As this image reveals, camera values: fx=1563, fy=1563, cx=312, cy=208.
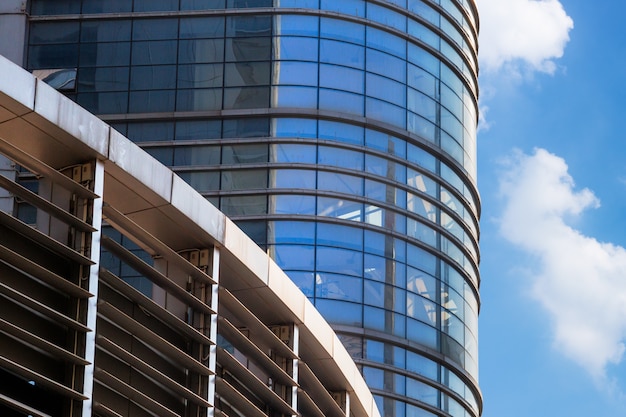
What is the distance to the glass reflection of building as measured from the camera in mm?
64688

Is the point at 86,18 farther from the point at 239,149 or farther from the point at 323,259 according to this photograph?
the point at 323,259

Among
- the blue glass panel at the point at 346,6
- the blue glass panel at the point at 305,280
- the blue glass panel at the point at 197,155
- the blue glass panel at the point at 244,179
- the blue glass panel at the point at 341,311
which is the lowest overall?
the blue glass panel at the point at 341,311

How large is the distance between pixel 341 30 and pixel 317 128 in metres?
4.48

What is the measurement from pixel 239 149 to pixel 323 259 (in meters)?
6.47

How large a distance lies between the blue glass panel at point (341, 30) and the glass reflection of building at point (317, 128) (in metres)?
0.04

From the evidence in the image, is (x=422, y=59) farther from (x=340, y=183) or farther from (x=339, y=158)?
(x=340, y=183)

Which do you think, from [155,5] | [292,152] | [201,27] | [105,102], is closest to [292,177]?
[292,152]

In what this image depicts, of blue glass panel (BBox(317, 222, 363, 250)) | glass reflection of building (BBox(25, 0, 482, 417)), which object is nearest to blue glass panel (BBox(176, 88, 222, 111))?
glass reflection of building (BBox(25, 0, 482, 417))

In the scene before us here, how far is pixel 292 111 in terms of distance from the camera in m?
66.3

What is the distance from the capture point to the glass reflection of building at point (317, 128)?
64.7m

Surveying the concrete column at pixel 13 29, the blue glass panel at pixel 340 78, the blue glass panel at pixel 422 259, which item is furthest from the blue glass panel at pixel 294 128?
the concrete column at pixel 13 29

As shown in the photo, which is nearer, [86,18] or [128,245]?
[128,245]

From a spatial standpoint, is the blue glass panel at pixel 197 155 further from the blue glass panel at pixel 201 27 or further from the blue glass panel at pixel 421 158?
the blue glass panel at pixel 421 158

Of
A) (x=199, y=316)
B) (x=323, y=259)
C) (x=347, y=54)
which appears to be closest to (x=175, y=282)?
(x=199, y=316)
